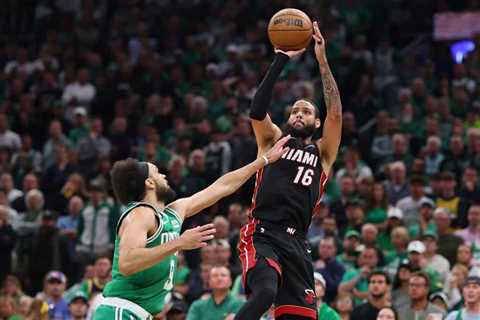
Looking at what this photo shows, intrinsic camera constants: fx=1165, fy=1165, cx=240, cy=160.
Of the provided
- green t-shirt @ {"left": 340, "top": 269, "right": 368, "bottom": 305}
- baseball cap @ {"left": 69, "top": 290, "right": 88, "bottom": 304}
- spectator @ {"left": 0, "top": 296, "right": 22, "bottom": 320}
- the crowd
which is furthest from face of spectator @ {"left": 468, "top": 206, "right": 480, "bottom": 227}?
spectator @ {"left": 0, "top": 296, "right": 22, "bottom": 320}

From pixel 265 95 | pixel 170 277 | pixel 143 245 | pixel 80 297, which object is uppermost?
pixel 265 95

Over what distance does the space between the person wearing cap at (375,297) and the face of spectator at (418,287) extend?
1.12 ft

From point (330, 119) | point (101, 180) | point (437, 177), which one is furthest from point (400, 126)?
point (330, 119)

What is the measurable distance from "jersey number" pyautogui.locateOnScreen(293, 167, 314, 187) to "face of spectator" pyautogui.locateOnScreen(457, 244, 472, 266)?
5.29 m

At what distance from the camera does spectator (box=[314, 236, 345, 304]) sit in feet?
49.6

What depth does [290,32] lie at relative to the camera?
32.6 ft

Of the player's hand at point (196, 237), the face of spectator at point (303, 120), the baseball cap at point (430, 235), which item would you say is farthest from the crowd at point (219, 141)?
the player's hand at point (196, 237)

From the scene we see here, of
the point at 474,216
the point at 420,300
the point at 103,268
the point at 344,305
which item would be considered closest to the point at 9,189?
the point at 103,268

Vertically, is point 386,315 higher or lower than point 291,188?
lower

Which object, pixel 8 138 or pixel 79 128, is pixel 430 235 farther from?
pixel 8 138

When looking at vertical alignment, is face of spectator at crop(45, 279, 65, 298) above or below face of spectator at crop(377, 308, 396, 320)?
below

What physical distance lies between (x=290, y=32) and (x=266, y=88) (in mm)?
584

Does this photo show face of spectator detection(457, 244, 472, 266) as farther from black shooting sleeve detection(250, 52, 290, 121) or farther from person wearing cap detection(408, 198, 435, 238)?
black shooting sleeve detection(250, 52, 290, 121)

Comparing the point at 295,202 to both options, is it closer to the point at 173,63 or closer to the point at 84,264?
the point at 84,264
